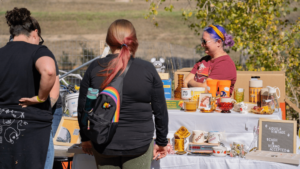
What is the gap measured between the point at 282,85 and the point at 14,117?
2.60 meters

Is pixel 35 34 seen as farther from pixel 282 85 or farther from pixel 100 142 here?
pixel 282 85

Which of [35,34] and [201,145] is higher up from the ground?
[35,34]

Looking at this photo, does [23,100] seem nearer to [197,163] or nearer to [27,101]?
[27,101]

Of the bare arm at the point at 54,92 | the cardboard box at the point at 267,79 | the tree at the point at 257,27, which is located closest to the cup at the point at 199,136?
the cardboard box at the point at 267,79

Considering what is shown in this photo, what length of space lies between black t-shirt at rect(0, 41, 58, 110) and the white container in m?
0.78

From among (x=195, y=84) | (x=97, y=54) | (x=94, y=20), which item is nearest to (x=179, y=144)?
(x=195, y=84)

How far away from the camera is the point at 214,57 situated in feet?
10.2

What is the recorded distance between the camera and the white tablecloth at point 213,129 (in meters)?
2.33

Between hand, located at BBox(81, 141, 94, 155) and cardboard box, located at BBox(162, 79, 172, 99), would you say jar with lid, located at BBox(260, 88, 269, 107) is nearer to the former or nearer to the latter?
cardboard box, located at BBox(162, 79, 172, 99)

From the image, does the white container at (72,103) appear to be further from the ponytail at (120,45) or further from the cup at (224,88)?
the cup at (224,88)

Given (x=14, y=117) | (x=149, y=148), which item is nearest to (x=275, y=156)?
(x=149, y=148)

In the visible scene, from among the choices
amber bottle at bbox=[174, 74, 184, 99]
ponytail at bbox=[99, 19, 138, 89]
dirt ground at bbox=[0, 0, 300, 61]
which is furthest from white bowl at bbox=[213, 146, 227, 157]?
dirt ground at bbox=[0, 0, 300, 61]

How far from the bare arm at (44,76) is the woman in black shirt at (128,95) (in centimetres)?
27

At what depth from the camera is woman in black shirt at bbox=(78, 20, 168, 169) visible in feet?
5.62
